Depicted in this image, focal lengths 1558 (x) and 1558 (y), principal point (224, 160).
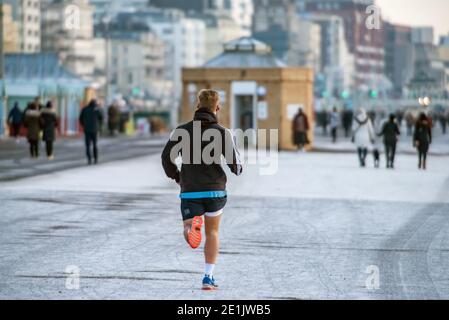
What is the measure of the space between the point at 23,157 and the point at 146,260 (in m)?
27.3

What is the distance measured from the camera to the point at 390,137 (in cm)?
3800

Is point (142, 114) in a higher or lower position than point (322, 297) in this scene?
lower

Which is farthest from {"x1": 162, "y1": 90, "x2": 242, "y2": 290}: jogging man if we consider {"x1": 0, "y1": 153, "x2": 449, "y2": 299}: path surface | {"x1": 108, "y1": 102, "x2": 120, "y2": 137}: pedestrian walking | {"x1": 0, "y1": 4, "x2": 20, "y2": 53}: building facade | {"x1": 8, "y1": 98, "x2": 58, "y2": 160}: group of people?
{"x1": 0, "y1": 4, "x2": 20, "y2": 53}: building facade

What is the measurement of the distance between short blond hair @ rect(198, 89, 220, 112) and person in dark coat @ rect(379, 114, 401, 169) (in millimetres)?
25156

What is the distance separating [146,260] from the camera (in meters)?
14.9

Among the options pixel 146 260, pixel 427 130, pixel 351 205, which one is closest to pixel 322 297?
pixel 146 260

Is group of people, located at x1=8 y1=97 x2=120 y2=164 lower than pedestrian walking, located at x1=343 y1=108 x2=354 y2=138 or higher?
higher

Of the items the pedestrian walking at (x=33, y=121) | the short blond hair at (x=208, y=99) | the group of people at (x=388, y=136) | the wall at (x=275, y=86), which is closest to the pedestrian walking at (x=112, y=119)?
the wall at (x=275, y=86)

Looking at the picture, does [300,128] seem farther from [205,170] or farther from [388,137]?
[205,170]

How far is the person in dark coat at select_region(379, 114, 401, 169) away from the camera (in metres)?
37.7

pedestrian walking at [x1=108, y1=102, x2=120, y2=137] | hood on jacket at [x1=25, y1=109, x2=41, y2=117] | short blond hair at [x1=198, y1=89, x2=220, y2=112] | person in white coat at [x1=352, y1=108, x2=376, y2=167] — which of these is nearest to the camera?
short blond hair at [x1=198, y1=89, x2=220, y2=112]

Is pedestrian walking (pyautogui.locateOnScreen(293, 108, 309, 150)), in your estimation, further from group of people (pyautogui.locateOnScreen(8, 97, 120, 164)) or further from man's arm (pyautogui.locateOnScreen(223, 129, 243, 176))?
man's arm (pyautogui.locateOnScreen(223, 129, 243, 176))

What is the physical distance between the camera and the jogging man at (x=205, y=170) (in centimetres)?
1255
